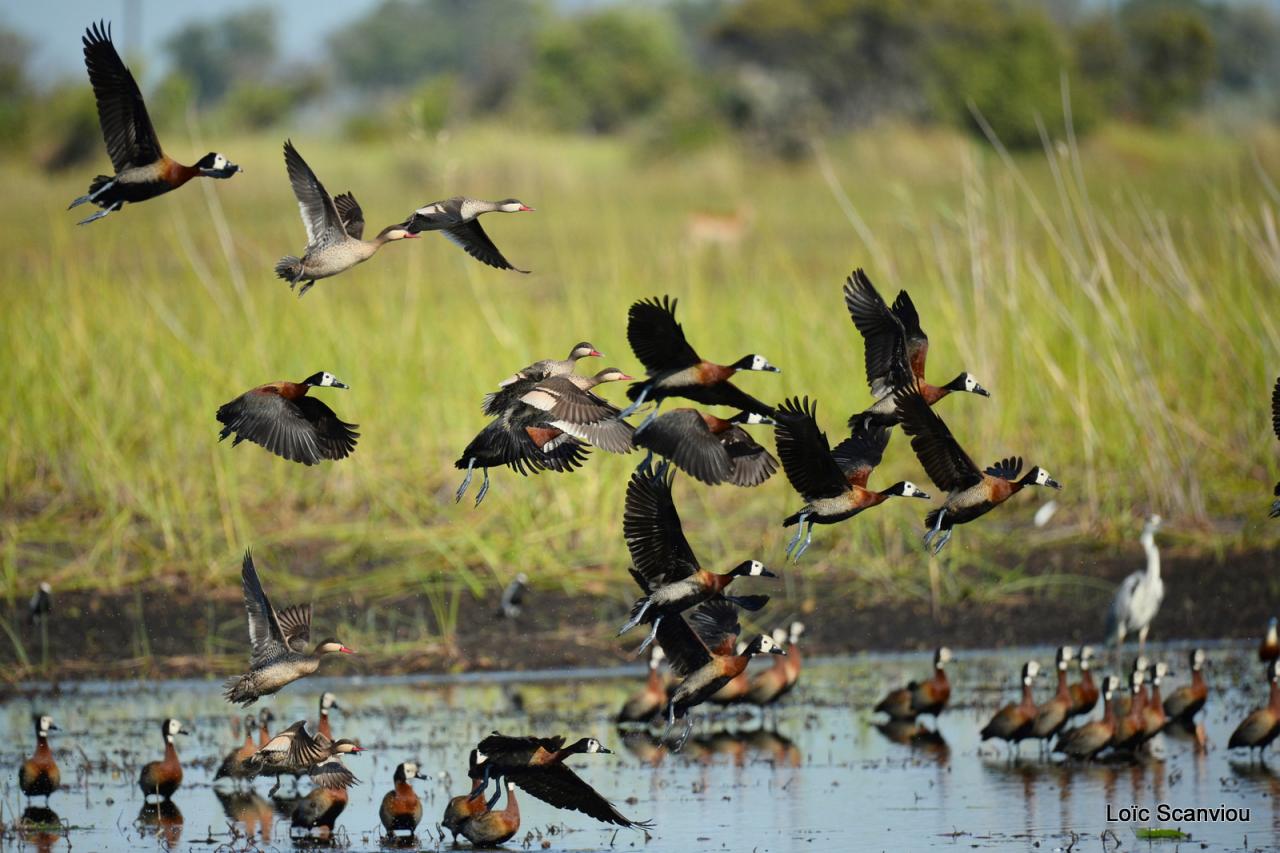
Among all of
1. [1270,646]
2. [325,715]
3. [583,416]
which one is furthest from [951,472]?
[1270,646]

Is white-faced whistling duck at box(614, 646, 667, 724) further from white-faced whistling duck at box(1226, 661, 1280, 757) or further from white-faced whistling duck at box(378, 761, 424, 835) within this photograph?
white-faced whistling duck at box(1226, 661, 1280, 757)

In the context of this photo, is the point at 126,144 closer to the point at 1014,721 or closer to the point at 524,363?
the point at 1014,721

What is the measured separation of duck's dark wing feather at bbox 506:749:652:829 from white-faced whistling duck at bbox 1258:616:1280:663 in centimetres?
459

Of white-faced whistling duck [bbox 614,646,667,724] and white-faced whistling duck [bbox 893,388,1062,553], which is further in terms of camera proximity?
white-faced whistling duck [bbox 614,646,667,724]

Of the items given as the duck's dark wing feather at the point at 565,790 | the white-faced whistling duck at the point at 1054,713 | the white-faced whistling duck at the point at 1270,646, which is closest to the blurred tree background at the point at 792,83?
the white-faced whistling duck at the point at 1270,646

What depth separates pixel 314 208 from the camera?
7027mm

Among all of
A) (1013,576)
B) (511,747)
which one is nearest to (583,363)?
(1013,576)

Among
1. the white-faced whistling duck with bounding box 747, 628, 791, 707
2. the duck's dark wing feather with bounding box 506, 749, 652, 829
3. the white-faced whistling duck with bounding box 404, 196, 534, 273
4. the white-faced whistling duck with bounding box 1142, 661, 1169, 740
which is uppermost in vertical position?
the white-faced whistling duck with bounding box 404, 196, 534, 273

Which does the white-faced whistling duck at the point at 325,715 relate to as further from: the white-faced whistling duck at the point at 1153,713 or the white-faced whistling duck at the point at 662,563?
the white-faced whistling duck at the point at 1153,713

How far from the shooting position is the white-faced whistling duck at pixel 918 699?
9.88 m

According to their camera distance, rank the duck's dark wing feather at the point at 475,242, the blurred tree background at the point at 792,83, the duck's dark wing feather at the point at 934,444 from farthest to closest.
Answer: the blurred tree background at the point at 792,83
the duck's dark wing feather at the point at 475,242
the duck's dark wing feather at the point at 934,444

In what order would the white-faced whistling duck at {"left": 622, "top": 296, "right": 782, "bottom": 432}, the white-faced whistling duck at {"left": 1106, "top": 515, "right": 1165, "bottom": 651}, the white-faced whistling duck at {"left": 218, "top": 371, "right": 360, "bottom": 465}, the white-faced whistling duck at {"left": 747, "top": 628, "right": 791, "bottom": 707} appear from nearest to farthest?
the white-faced whistling duck at {"left": 622, "top": 296, "right": 782, "bottom": 432} < the white-faced whistling duck at {"left": 218, "top": 371, "right": 360, "bottom": 465} < the white-faced whistling duck at {"left": 747, "top": 628, "right": 791, "bottom": 707} < the white-faced whistling duck at {"left": 1106, "top": 515, "right": 1165, "bottom": 651}

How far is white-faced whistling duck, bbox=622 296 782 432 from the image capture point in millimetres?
6527

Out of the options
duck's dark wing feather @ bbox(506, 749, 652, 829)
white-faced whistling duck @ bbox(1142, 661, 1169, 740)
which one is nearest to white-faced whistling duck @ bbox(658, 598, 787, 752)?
duck's dark wing feather @ bbox(506, 749, 652, 829)
